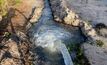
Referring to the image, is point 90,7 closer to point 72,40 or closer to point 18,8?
point 18,8

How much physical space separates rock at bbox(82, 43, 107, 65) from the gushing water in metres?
0.74

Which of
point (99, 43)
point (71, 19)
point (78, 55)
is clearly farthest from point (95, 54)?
point (71, 19)

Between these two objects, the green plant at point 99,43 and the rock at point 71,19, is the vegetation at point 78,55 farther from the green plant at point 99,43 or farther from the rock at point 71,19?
the rock at point 71,19

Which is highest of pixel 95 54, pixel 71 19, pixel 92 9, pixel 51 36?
pixel 71 19

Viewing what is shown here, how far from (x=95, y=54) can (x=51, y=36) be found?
6.54ft

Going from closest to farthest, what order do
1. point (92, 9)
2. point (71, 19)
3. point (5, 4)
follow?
1. point (71, 19)
2. point (5, 4)
3. point (92, 9)

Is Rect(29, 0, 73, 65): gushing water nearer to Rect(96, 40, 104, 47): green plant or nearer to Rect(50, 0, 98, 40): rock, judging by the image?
Rect(50, 0, 98, 40): rock

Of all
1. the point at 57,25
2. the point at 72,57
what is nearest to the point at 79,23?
the point at 57,25

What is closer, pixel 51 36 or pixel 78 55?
pixel 78 55

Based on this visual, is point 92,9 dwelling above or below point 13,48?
below

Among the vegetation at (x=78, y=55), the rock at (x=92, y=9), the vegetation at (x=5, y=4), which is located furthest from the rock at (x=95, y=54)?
the vegetation at (x=5, y=4)

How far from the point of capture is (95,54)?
10.3 metres

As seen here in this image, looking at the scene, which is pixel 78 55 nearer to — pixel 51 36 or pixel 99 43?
pixel 99 43

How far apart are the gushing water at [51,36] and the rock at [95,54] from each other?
29.0 inches
